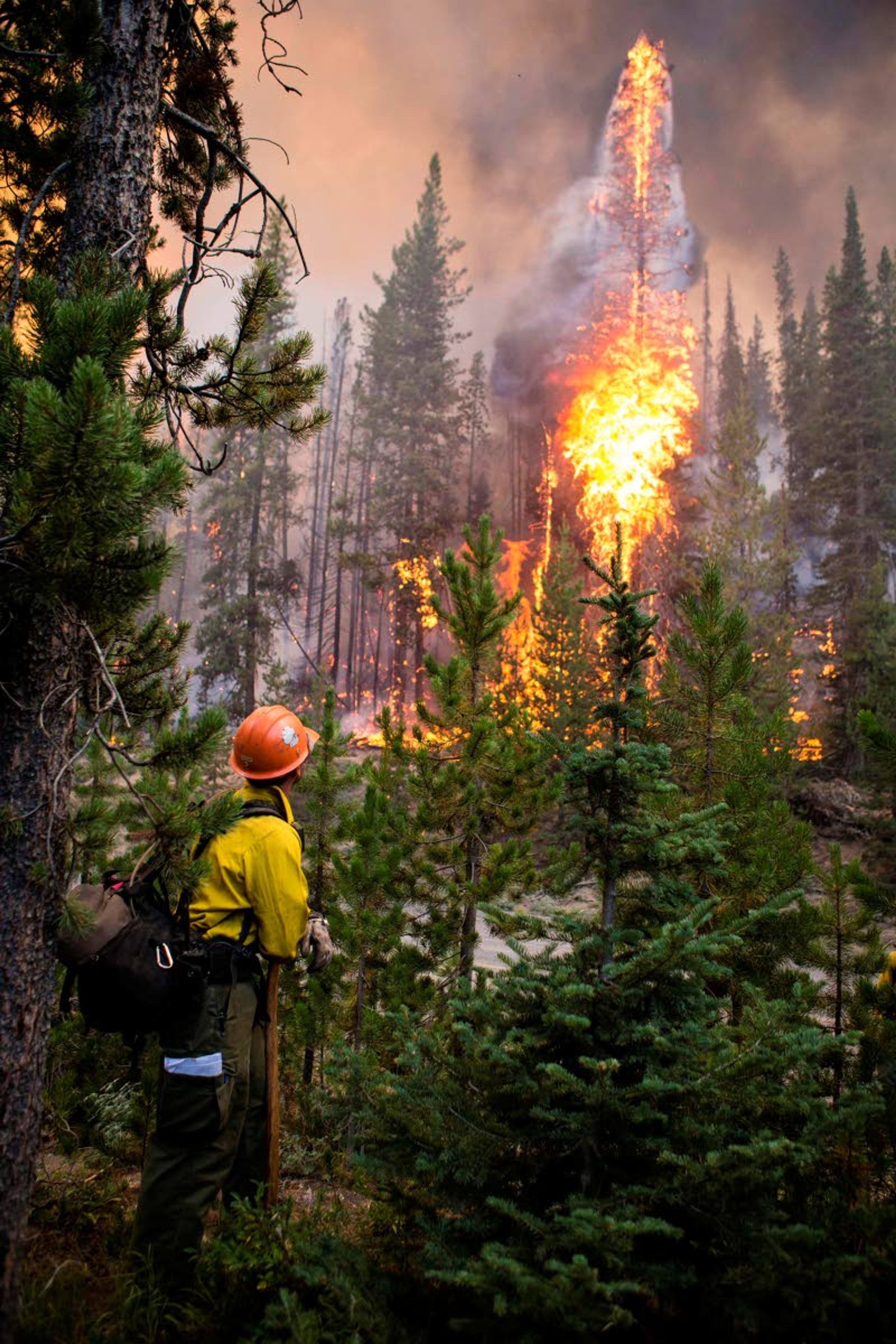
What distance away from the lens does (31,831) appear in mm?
2758

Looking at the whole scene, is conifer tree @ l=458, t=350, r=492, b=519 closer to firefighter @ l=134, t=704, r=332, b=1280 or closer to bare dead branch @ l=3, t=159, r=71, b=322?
bare dead branch @ l=3, t=159, r=71, b=322

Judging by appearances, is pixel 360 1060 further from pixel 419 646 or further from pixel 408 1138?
pixel 419 646

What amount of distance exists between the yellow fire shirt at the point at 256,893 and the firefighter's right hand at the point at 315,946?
39cm

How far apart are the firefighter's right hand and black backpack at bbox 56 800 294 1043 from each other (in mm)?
871

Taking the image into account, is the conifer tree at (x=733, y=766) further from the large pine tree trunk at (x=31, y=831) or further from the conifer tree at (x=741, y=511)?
the conifer tree at (x=741, y=511)

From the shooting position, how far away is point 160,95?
3494 mm

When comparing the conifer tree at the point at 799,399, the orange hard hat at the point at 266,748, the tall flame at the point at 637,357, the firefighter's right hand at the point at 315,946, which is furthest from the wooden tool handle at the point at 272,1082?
the conifer tree at the point at 799,399

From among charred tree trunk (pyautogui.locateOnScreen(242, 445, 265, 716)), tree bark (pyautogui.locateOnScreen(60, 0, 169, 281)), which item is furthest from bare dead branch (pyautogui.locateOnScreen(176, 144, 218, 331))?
charred tree trunk (pyautogui.locateOnScreen(242, 445, 265, 716))

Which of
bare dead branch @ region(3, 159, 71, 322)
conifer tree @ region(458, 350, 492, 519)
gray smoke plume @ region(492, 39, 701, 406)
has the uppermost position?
gray smoke plume @ region(492, 39, 701, 406)

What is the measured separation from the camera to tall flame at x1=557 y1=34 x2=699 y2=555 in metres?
27.6

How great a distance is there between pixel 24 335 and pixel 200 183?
317cm

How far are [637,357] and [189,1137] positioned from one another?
101 feet

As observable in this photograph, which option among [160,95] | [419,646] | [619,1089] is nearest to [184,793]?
[619,1089]

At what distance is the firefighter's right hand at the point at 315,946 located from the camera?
384cm
